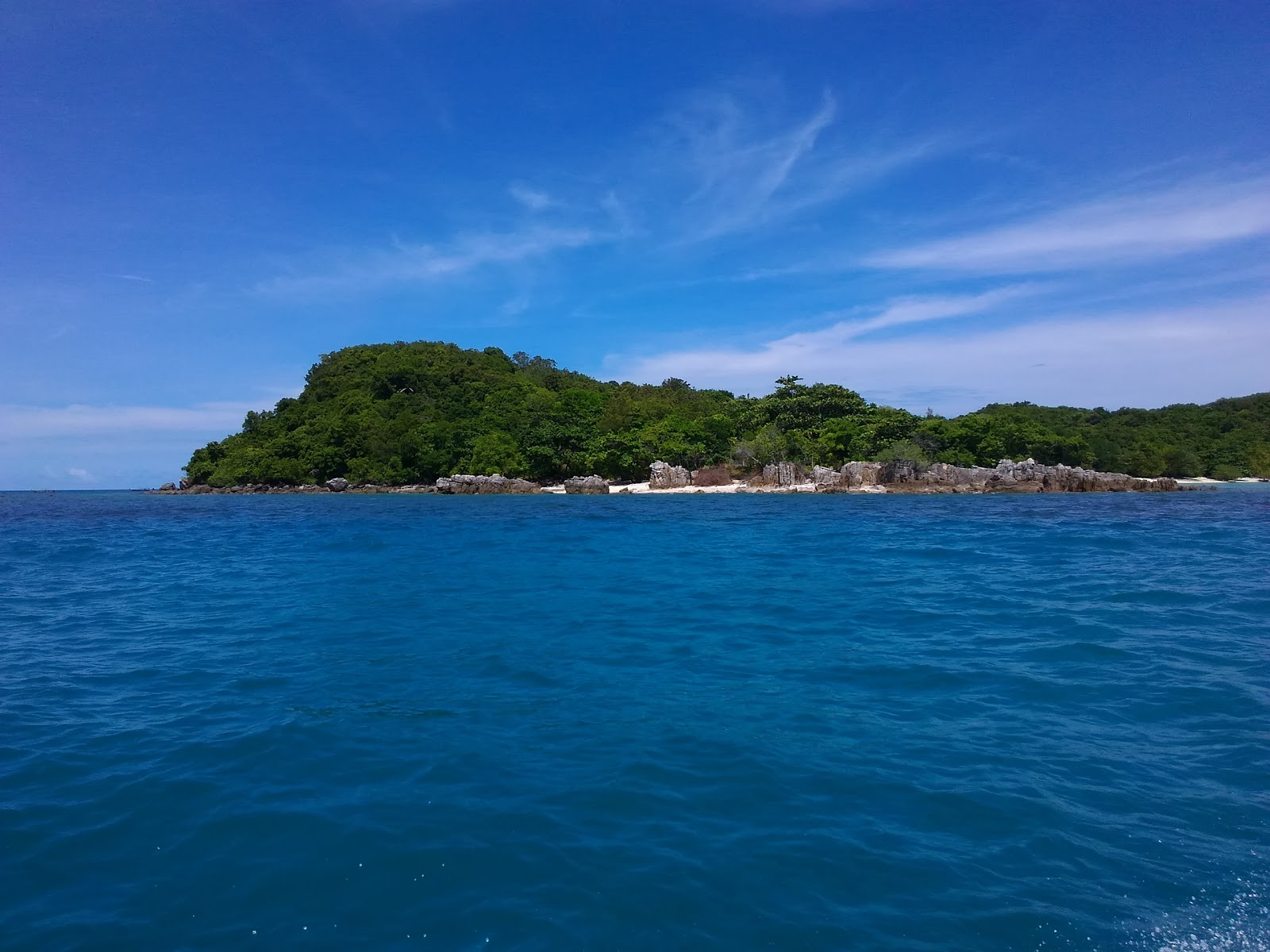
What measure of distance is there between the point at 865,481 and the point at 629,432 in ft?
68.8

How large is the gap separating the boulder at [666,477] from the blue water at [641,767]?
137ft

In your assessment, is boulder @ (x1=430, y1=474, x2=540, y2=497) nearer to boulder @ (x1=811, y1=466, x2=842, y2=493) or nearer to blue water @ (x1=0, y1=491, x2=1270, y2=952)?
boulder @ (x1=811, y1=466, x2=842, y2=493)

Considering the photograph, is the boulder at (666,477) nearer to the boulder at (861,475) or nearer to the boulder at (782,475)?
the boulder at (782,475)

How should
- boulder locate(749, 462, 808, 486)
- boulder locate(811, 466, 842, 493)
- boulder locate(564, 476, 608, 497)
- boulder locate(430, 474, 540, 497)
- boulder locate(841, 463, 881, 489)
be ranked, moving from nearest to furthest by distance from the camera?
boulder locate(811, 466, 842, 493), boulder locate(841, 463, 881, 489), boulder locate(749, 462, 808, 486), boulder locate(564, 476, 608, 497), boulder locate(430, 474, 540, 497)

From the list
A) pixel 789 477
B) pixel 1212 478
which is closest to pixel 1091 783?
pixel 789 477

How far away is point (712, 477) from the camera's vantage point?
58.0m

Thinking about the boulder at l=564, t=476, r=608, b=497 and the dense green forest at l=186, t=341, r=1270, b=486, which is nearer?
the boulder at l=564, t=476, r=608, b=497

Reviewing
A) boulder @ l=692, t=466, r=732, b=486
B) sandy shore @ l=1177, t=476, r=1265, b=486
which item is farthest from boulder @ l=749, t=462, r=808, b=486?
sandy shore @ l=1177, t=476, r=1265, b=486

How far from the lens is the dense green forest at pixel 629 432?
5838 cm

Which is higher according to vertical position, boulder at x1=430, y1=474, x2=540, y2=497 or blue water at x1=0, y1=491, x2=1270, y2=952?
boulder at x1=430, y1=474, x2=540, y2=497

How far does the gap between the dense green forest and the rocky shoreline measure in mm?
1829

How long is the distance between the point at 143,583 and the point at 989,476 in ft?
170

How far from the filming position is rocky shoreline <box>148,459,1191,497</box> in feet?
165

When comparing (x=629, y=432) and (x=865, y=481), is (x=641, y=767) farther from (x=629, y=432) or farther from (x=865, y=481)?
(x=629, y=432)
